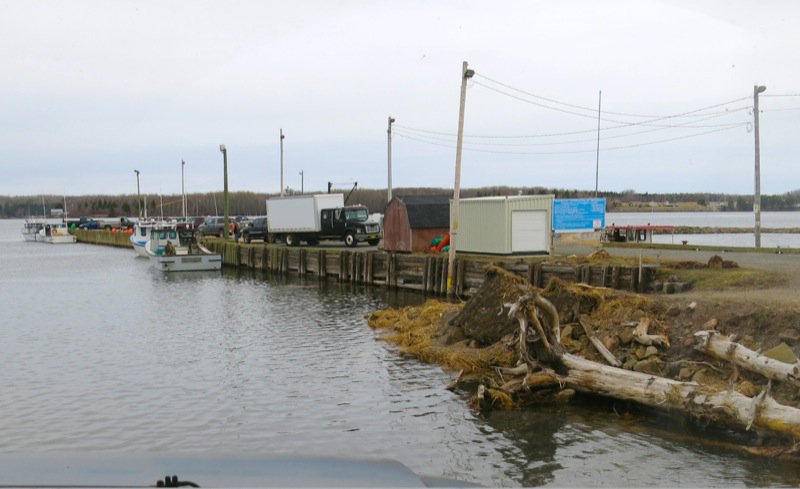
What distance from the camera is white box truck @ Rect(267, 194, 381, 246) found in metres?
51.2

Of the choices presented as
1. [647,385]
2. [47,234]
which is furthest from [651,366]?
[47,234]

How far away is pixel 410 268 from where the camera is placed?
3672cm

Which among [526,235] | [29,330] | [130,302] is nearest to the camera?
[29,330]

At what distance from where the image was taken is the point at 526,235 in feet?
107

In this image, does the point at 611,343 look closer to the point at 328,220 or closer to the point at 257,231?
the point at 328,220

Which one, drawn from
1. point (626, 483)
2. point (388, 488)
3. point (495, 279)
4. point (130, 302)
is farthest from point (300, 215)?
point (388, 488)

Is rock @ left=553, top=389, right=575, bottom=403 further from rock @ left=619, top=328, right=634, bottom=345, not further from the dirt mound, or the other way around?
rock @ left=619, top=328, right=634, bottom=345

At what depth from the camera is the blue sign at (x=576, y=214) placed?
33094 millimetres

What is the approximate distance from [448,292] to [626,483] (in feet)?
64.1

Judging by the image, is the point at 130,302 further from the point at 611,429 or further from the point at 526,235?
the point at 611,429

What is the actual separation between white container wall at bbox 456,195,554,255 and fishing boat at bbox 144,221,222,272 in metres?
25.0

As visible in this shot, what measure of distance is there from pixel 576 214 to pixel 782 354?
21.1m

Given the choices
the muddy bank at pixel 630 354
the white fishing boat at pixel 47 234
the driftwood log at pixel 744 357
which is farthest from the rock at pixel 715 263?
the white fishing boat at pixel 47 234

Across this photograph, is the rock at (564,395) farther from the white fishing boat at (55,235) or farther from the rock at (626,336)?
the white fishing boat at (55,235)
